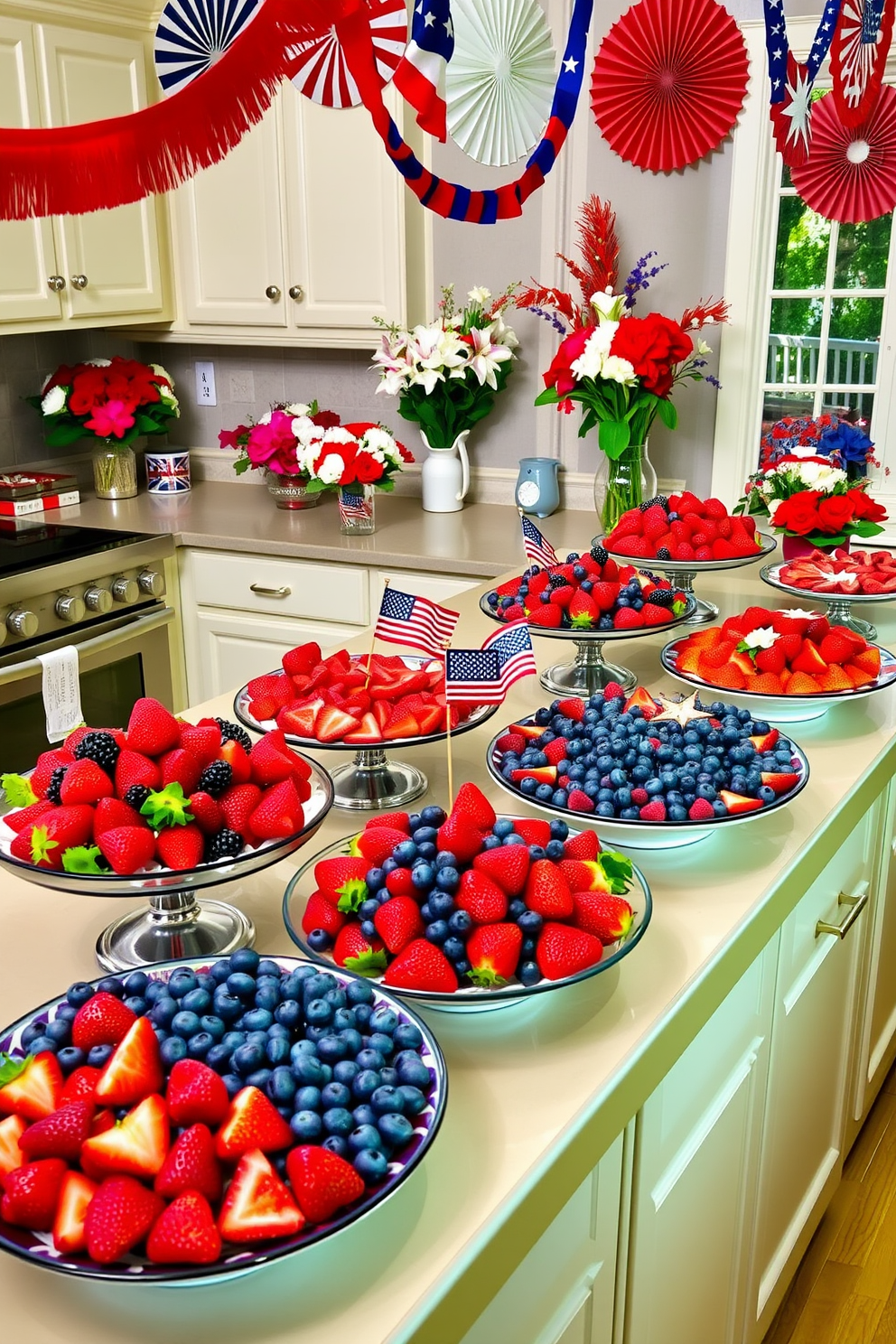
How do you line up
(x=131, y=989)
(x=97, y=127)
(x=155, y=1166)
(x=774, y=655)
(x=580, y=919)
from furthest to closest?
1. (x=774, y=655)
2. (x=97, y=127)
3. (x=580, y=919)
4. (x=131, y=989)
5. (x=155, y=1166)

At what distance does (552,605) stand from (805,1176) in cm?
91

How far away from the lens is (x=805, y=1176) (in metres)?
1.78

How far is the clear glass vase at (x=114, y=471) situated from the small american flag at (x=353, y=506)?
0.79 metres

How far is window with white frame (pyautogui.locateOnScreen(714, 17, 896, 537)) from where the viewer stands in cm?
297

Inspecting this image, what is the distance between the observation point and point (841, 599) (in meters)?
2.08

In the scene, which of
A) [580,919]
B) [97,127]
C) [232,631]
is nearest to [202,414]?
[232,631]

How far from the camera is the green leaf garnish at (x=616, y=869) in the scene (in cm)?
110

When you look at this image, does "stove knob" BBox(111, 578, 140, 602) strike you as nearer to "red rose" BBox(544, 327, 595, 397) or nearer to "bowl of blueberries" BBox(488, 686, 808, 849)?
"red rose" BBox(544, 327, 595, 397)

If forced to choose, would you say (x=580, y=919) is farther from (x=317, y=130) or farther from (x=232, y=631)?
(x=317, y=130)

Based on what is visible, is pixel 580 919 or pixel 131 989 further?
pixel 580 919

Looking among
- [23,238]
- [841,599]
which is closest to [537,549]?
[841,599]

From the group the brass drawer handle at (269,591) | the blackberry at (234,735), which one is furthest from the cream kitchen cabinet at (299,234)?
the blackberry at (234,735)

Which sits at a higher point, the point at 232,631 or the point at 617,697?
the point at 617,697

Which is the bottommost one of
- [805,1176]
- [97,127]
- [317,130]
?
[805,1176]
